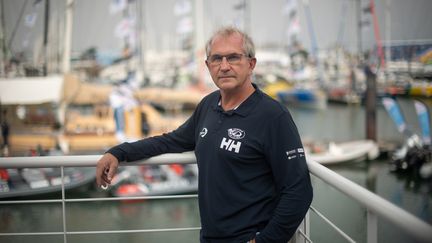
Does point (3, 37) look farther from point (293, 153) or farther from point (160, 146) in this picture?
point (293, 153)

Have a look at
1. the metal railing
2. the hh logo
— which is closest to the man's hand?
the metal railing

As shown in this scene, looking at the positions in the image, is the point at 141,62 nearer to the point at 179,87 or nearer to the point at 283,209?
the point at 179,87

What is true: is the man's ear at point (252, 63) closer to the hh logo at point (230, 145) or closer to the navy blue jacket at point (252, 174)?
the navy blue jacket at point (252, 174)

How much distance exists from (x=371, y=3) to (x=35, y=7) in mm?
18805

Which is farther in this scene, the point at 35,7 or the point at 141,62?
the point at 141,62

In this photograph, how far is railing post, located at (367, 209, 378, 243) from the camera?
3.73 feet

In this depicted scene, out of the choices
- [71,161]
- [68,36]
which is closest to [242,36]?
[71,161]

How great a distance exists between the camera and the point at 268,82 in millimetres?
42719

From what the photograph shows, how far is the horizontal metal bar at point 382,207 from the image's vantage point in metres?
0.86

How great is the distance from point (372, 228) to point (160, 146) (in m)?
0.92

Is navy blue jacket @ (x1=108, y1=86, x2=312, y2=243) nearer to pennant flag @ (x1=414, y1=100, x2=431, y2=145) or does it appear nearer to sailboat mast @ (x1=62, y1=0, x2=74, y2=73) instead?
sailboat mast @ (x1=62, y1=0, x2=74, y2=73)

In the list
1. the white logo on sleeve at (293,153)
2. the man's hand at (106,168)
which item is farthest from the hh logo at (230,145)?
the man's hand at (106,168)

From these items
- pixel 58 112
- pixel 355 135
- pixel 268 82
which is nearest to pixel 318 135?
pixel 355 135

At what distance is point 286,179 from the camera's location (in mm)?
1273
